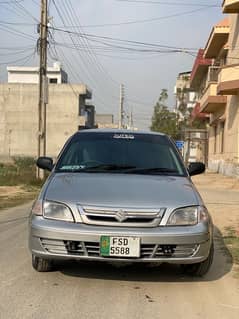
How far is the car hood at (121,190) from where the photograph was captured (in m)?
5.65

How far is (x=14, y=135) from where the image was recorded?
236 ft

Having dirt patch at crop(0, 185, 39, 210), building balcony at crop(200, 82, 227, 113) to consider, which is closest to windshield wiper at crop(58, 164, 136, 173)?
dirt patch at crop(0, 185, 39, 210)

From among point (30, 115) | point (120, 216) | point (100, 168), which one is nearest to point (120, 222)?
point (120, 216)

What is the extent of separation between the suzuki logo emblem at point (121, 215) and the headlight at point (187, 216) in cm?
45

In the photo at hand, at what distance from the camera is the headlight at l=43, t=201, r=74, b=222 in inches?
221

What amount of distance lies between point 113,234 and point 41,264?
1.21m

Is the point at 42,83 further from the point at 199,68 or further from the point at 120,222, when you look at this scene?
the point at 199,68

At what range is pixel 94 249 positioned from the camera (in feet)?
18.1

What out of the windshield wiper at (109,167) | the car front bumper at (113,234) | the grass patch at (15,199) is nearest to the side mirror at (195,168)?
the windshield wiper at (109,167)

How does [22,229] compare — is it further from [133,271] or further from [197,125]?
[197,125]

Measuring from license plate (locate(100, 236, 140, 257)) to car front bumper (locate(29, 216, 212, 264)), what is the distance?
0.13 feet

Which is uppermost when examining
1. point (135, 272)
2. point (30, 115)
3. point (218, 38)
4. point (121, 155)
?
point (218, 38)

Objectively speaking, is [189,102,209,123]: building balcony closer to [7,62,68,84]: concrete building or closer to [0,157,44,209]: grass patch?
[0,157,44,209]: grass patch

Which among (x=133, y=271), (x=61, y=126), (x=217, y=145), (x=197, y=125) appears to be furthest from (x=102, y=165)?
(x=61, y=126)
